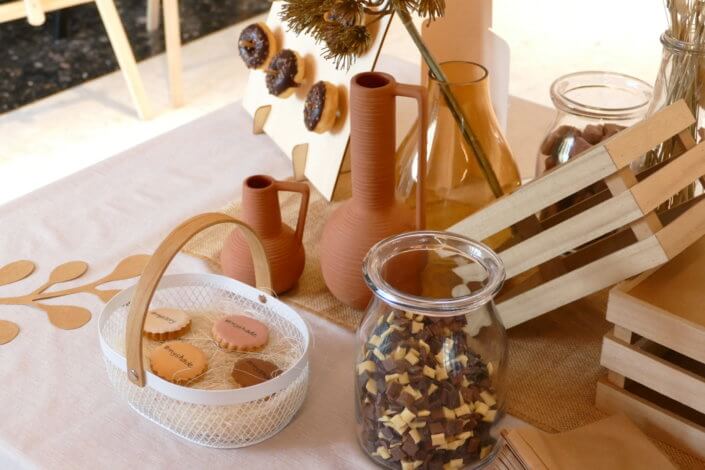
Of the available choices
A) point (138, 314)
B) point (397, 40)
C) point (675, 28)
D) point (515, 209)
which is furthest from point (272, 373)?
point (397, 40)

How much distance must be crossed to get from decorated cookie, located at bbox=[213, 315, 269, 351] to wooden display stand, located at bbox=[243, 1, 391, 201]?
330mm

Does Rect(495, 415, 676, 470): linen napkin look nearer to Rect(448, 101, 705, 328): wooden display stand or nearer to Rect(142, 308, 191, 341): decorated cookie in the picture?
Rect(448, 101, 705, 328): wooden display stand

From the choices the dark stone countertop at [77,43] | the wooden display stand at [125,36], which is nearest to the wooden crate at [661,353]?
the wooden display stand at [125,36]

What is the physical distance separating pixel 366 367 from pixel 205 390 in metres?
0.14

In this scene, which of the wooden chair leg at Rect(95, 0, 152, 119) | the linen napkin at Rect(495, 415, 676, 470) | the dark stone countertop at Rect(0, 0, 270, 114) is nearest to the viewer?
the linen napkin at Rect(495, 415, 676, 470)

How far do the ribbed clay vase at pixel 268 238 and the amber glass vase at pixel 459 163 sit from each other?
0.44 ft

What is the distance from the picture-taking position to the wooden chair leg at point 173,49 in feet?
9.05

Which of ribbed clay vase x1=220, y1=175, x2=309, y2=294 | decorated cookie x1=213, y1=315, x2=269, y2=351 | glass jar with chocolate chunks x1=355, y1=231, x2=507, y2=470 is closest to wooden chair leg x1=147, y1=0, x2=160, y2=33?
ribbed clay vase x1=220, y1=175, x2=309, y2=294

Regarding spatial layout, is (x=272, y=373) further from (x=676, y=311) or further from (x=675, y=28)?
(x=675, y=28)

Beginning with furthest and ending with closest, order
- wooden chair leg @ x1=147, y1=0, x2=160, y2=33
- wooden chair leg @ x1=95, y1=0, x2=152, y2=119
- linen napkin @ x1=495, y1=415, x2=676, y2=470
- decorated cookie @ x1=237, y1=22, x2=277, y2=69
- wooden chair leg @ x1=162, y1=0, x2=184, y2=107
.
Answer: wooden chair leg @ x1=147, y1=0, x2=160, y2=33, wooden chair leg @ x1=162, y1=0, x2=184, y2=107, wooden chair leg @ x1=95, y1=0, x2=152, y2=119, decorated cookie @ x1=237, y1=22, x2=277, y2=69, linen napkin @ x1=495, y1=415, x2=676, y2=470

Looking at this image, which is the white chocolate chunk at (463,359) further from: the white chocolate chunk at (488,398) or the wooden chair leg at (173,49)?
the wooden chair leg at (173,49)

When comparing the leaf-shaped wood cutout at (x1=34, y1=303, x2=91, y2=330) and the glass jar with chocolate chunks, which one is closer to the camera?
the glass jar with chocolate chunks

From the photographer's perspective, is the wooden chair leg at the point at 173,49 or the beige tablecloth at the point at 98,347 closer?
the beige tablecloth at the point at 98,347

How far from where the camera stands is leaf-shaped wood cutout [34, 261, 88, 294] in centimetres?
103
